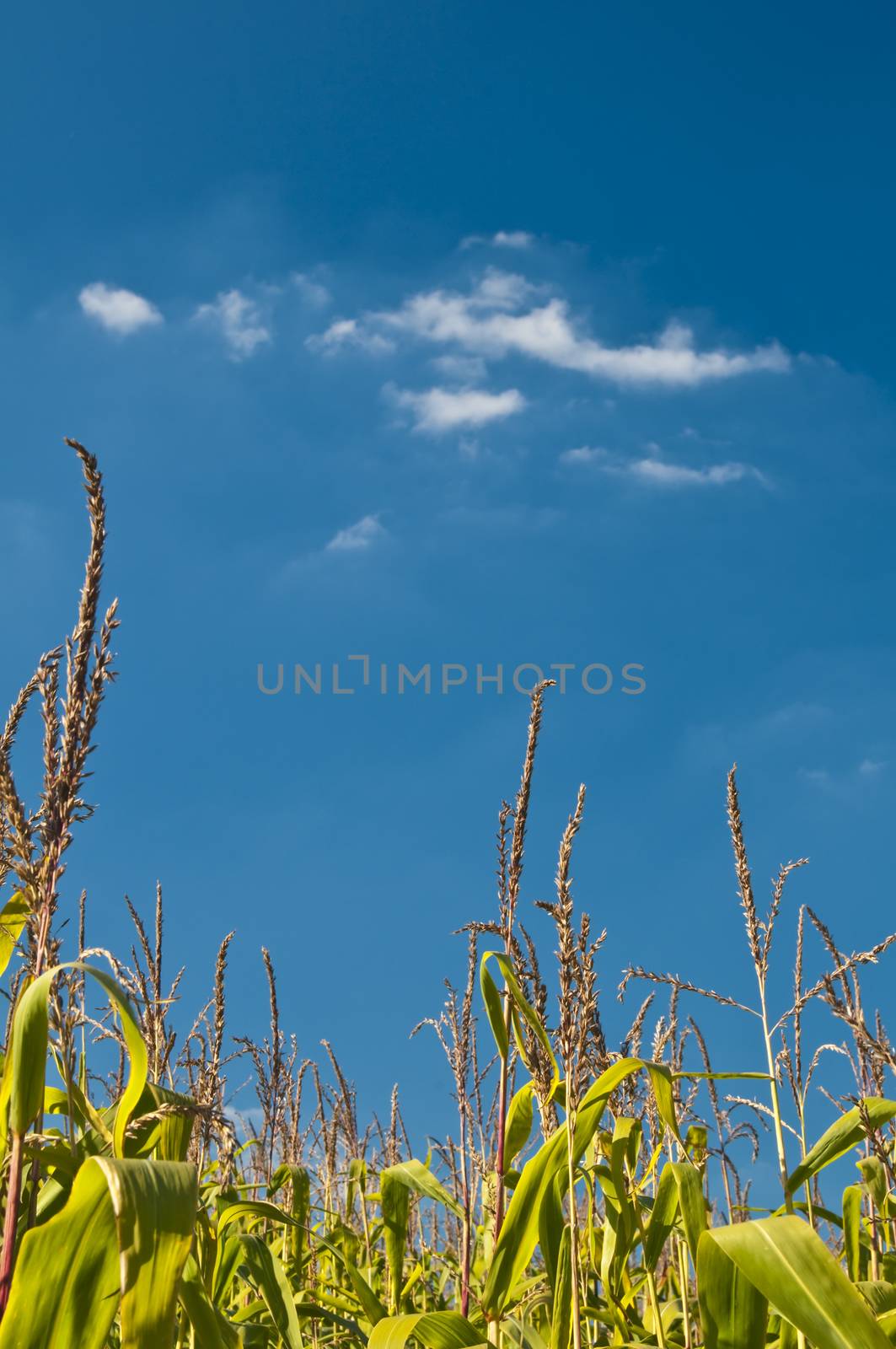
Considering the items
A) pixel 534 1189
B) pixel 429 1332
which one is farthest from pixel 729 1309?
pixel 429 1332

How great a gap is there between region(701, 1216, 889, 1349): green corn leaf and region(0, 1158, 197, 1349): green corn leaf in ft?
3.15

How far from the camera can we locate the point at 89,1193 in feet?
4.80

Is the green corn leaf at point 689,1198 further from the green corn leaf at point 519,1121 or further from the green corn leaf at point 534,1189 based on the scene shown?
the green corn leaf at point 519,1121

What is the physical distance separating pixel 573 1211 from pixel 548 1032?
43 cm

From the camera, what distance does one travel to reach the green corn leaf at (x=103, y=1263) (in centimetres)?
139

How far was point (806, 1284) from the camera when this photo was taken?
1.76 metres

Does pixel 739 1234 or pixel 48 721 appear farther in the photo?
pixel 739 1234

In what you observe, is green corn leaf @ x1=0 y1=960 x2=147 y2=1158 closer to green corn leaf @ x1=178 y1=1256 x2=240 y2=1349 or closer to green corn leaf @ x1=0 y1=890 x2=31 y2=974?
green corn leaf @ x1=178 y1=1256 x2=240 y2=1349

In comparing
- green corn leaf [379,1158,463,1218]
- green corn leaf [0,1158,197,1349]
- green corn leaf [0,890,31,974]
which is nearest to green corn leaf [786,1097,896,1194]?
green corn leaf [379,1158,463,1218]

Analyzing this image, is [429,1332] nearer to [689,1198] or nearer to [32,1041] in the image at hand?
[689,1198]

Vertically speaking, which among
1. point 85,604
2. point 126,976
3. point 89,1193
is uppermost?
point 85,604

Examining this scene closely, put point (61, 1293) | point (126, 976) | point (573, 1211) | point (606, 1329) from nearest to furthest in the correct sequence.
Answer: point (61, 1293) < point (573, 1211) < point (126, 976) < point (606, 1329)

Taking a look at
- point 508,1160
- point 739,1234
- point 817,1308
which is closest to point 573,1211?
point 739,1234

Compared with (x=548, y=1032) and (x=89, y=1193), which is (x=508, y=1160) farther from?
(x=89, y=1193)
